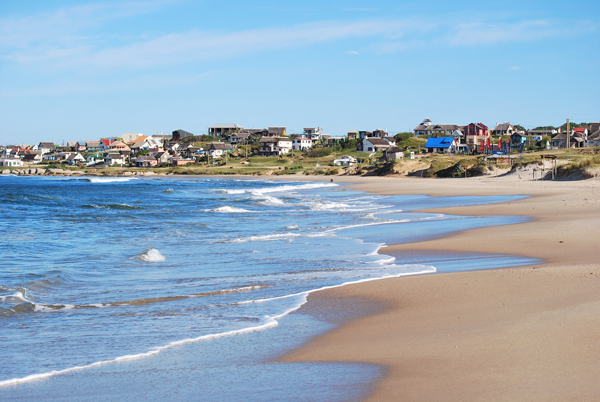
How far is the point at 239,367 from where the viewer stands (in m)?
5.77

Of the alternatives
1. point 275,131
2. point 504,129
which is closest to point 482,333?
point 504,129

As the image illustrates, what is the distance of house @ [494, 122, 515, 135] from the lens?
120m

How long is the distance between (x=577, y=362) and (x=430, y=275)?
5.14 metres

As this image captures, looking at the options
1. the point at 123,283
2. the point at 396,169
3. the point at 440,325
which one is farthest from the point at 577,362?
the point at 396,169

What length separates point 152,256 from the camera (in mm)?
13617

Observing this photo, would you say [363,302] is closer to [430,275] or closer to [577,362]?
[430,275]

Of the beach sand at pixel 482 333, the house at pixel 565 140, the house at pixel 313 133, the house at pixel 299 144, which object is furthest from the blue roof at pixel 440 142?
the beach sand at pixel 482 333

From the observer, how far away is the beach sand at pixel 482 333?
4762 millimetres

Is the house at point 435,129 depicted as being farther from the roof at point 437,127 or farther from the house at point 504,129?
the house at point 504,129

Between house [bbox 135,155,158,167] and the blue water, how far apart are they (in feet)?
326

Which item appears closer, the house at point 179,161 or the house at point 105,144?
the house at point 179,161

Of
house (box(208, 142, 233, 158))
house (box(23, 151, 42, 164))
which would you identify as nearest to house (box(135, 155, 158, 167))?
house (box(208, 142, 233, 158))

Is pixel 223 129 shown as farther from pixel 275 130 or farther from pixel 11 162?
pixel 11 162

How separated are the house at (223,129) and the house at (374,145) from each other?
46.2m
